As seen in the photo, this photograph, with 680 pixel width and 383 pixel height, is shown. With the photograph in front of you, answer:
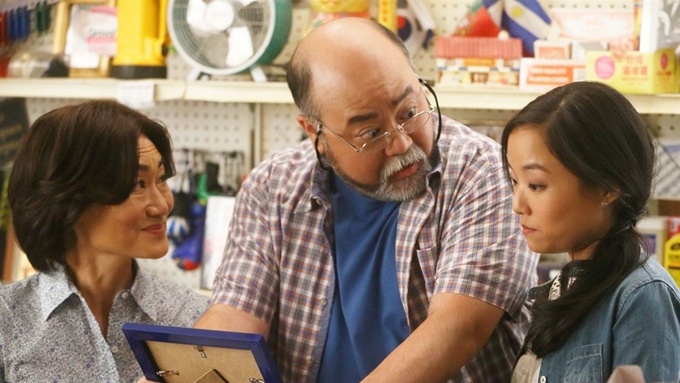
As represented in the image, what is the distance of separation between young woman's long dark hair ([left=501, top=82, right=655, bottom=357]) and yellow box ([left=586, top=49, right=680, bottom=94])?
33.7 inches

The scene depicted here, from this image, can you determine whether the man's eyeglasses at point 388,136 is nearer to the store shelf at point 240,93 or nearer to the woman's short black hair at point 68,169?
the woman's short black hair at point 68,169

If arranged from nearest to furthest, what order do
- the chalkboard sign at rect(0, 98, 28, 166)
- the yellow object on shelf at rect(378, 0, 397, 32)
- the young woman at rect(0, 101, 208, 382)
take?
the young woman at rect(0, 101, 208, 382) → the yellow object on shelf at rect(378, 0, 397, 32) → the chalkboard sign at rect(0, 98, 28, 166)

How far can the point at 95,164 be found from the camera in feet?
6.43

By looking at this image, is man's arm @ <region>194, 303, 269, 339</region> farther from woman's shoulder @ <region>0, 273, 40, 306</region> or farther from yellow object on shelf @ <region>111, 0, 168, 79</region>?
yellow object on shelf @ <region>111, 0, 168, 79</region>

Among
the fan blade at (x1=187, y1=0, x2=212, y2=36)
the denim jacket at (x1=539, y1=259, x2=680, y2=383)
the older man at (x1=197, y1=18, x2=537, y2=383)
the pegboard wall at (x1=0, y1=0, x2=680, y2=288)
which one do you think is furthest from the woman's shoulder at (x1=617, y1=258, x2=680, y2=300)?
the fan blade at (x1=187, y1=0, x2=212, y2=36)

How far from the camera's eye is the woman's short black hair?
1954 mm

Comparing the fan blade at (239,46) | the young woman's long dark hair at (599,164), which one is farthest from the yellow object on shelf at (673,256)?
the fan blade at (239,46)

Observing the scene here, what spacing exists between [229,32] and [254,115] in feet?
1.27

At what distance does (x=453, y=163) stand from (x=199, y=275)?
5.16 ft

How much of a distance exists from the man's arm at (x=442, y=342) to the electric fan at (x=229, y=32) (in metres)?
1.27

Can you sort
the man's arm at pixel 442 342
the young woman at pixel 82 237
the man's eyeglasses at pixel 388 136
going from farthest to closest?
the young woman at pixel 82 237 < the man's eyeglasses at pixel 388 136 < the man's arm at pixel 442 342

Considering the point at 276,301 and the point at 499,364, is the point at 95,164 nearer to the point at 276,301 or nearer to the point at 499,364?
the point at 276,301

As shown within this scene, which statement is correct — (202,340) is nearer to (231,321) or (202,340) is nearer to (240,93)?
(231,321)

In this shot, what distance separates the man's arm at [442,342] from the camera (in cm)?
168
